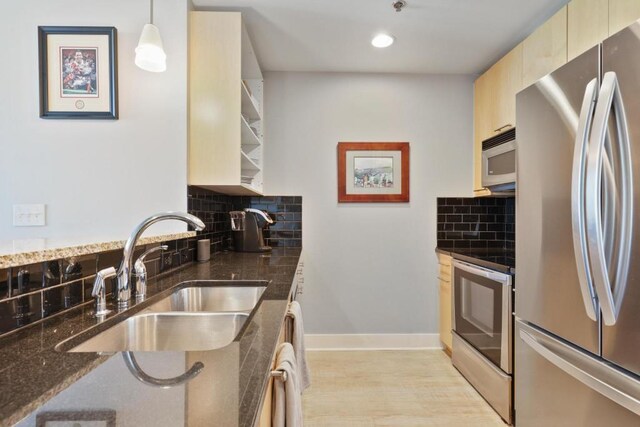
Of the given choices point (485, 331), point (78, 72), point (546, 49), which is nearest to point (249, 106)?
point (78, 72)

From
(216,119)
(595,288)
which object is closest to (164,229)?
(216,119)

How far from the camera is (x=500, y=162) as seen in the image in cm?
227

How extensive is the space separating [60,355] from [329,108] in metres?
2.62

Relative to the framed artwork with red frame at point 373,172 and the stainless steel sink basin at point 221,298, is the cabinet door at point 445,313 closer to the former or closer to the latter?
the framed artwork with red frame at point 373,172

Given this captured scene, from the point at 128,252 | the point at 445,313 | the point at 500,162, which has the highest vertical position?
the point at 500,162

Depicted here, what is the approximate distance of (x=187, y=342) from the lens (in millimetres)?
1021

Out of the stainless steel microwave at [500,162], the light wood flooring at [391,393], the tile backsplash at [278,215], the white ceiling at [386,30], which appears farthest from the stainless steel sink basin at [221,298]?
the stainless steel microwave at [500,162]

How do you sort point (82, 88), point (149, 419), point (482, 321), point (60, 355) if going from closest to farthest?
point (149, 419) → point (60, 355) → point (82, 88) → point (482, 321)

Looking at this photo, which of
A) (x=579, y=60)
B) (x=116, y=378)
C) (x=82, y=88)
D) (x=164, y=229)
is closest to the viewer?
(x=116, y=378)

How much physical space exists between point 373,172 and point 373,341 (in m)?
1.49

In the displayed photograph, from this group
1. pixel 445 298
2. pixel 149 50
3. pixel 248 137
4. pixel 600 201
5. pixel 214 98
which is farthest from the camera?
pixel 445 298

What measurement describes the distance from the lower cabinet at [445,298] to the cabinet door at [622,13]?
1.68m

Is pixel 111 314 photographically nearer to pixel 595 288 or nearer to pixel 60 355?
pixel 60 355

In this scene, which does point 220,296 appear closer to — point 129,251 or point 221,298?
point 221,298
